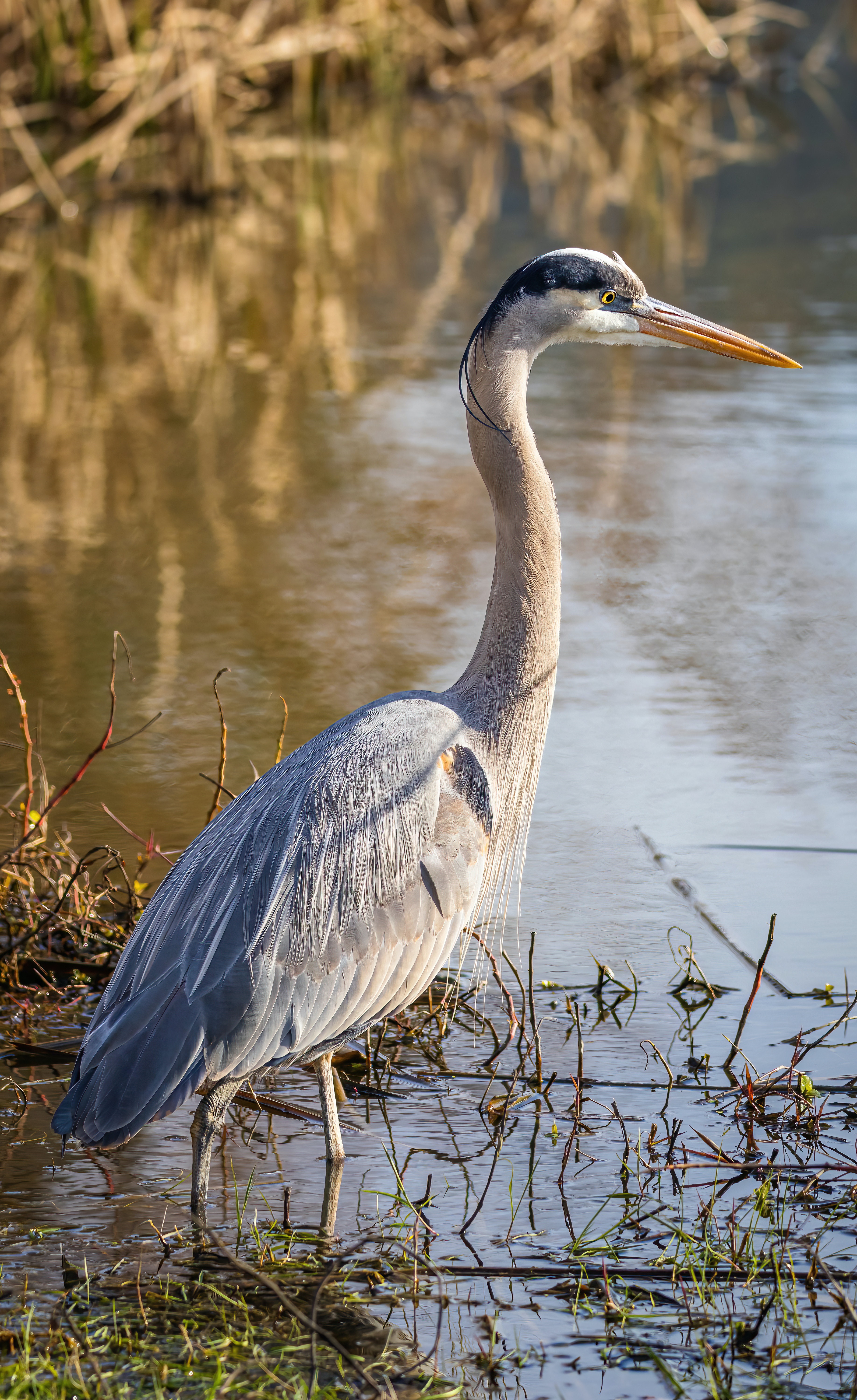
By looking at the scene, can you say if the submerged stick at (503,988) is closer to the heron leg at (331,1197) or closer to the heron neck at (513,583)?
the heron neck at (513,583)

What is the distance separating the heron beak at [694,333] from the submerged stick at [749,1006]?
140cm

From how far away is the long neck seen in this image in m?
3.87

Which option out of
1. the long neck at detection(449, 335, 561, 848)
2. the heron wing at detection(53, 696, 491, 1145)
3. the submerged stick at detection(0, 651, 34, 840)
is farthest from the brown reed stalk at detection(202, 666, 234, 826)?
the long neck at detection(449, 335, 561, 848)

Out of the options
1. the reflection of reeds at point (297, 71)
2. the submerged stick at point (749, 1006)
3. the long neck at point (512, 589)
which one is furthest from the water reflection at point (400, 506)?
the reflection of reeds at point (297, 71)

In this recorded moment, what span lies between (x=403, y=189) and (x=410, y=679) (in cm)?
1151

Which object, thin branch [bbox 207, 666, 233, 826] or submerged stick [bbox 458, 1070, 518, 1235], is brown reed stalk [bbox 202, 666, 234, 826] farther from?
submerged stick [bbox 458, 1070, 518, 1235]

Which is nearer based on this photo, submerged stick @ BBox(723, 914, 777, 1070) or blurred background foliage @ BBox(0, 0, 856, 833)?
submerged stick @ BBox(723, 914, 777, 1070)

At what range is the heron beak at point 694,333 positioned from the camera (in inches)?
161

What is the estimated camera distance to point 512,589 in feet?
12.7

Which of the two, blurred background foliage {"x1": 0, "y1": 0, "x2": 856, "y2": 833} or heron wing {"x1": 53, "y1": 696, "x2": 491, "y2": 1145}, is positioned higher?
blurred background foliage {"x1": 0, "y1": 0, "x2": 856, "y2": 833}

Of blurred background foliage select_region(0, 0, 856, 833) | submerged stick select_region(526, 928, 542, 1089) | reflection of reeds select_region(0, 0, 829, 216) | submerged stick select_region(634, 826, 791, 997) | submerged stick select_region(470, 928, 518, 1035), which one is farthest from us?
reflection of reeds select_region(0, 0, 829, 216)

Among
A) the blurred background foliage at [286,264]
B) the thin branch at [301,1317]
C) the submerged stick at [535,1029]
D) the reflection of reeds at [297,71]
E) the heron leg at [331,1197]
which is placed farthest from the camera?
the reflection of reeds at [297,71]

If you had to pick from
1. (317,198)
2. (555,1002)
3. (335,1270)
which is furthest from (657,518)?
(317,198)

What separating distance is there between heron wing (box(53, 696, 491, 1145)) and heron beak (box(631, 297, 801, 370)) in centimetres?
112
